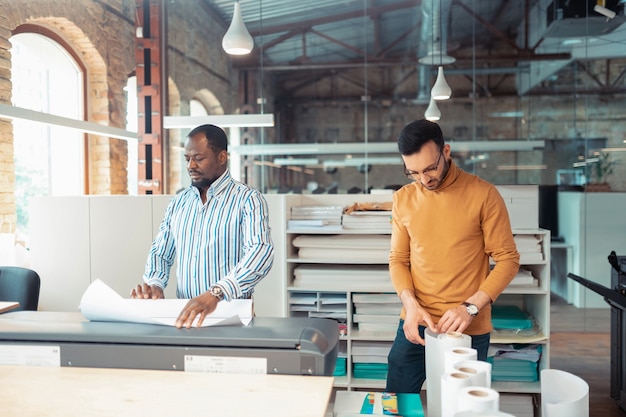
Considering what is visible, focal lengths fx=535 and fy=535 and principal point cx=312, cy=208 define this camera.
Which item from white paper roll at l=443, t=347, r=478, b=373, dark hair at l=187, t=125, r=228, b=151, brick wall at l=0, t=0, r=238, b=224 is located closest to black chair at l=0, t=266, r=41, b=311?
brick wall at l=0, t=0, r=238, b=224

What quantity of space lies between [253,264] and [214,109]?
5.41 meters

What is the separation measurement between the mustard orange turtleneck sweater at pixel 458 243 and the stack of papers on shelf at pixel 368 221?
2.98 feet

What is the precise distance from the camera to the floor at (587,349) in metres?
3.72

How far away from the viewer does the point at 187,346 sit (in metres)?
1.39

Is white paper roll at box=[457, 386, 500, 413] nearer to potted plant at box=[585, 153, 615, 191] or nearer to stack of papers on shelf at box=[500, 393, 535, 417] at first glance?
stack of papers on shelf at box=[500, 393, 535, 417]

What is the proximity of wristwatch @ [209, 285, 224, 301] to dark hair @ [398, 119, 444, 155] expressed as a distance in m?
0.80

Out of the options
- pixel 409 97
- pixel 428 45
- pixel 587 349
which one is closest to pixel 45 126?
pixel 409 97

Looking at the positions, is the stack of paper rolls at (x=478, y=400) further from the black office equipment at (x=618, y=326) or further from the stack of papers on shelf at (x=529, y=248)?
the black office equipment at (x=618, y=326)

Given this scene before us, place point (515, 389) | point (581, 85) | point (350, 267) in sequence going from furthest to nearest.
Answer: point (581, 85)
point (350, 267)
point (515, 389)

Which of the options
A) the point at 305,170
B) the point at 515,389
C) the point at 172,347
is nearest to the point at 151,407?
the point at 172,347

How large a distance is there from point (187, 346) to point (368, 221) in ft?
5.87

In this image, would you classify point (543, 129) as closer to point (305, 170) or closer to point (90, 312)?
point (305, 170)

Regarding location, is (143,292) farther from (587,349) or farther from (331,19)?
(331,19)

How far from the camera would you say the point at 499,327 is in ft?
9.84
